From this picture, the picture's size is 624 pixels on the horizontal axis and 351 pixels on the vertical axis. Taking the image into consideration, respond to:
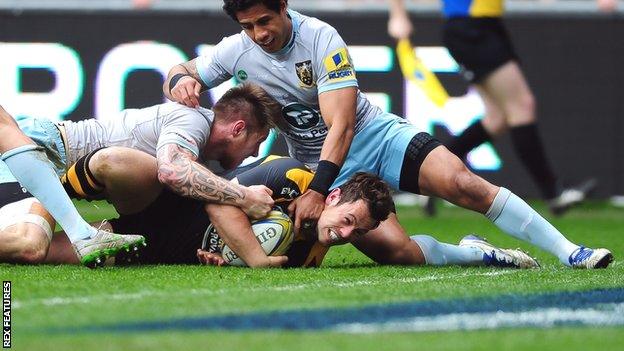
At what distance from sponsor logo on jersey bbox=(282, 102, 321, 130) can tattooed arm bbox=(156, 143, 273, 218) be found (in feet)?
2.19

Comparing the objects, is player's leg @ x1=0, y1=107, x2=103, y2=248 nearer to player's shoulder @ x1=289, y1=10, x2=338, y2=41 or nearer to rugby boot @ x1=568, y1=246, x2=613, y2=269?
player's shoulder @ x1=289, y1=10, x2=338, y2=41

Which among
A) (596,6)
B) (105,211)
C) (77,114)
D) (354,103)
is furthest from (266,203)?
(596,6)

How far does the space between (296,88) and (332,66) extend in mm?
291

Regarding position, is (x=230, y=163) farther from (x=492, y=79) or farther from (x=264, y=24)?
(x=492, y=79)

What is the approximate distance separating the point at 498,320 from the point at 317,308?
63 centimetres

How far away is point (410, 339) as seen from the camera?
13.4ft

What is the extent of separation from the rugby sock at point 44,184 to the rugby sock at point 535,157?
13.4 feet

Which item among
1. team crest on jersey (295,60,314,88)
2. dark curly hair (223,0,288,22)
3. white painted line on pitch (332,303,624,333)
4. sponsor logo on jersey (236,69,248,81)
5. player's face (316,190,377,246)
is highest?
dark curly hair (223,0,288,22)

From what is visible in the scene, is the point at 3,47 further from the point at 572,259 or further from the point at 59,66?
the point at 572,259

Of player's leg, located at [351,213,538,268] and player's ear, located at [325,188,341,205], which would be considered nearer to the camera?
player's ear, located at [325,188,341,205]

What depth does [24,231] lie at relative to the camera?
20.8 feet

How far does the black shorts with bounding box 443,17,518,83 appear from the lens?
9484 mm

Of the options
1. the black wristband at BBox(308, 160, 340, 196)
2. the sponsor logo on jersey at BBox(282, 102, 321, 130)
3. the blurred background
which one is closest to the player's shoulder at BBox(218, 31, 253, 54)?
the sponsor logo on jersey at BBox(282, 102, 321, 130)

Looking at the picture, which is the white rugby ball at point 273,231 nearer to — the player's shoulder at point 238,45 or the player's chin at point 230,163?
the player's chin at point 230,163
